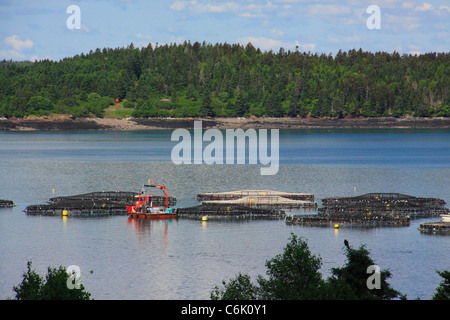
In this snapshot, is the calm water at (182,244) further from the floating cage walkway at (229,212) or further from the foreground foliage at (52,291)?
the foreground foliage at (52,291)

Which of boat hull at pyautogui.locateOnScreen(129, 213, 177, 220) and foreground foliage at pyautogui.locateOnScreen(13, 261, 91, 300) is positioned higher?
boat hull at pyautogui.locateOnScreen(129, 213, 177, 220)

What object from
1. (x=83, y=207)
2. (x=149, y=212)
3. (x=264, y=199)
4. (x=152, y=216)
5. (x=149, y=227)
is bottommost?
(x=149, y=227)

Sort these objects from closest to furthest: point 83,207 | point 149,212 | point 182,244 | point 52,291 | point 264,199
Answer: point 52,291
point 182,244
point 149,212
point 83,207
point 264,199

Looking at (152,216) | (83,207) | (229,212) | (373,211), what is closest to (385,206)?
(373,211)

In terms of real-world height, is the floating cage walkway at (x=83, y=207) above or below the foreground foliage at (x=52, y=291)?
above

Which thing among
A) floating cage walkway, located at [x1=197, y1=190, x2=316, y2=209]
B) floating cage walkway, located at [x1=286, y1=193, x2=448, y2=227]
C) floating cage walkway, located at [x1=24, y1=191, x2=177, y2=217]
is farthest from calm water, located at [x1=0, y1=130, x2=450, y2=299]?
floating cage walkway, located at [x1=197, y1=190, x2=316, y2=209]

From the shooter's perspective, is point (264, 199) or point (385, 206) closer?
point (385, 206)

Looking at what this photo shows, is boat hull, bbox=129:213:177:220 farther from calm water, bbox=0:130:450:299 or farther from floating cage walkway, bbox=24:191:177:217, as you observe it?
floating cage walkway, bbox=24:191:177:217

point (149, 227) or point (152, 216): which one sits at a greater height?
point (152, 216)

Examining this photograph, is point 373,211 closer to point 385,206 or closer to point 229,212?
point 385,206

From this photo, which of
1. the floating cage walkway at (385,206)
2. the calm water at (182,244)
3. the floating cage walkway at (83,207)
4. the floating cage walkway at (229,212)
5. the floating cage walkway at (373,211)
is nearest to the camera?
the calm water at (182,244)

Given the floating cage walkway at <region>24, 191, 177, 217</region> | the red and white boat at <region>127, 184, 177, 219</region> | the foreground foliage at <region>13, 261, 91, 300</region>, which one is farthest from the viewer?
the floating cage walkway at <region>24, 191, 177, 217</region>

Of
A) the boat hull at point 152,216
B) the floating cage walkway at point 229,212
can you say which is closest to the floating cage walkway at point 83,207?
the boat hull at point 152,216
